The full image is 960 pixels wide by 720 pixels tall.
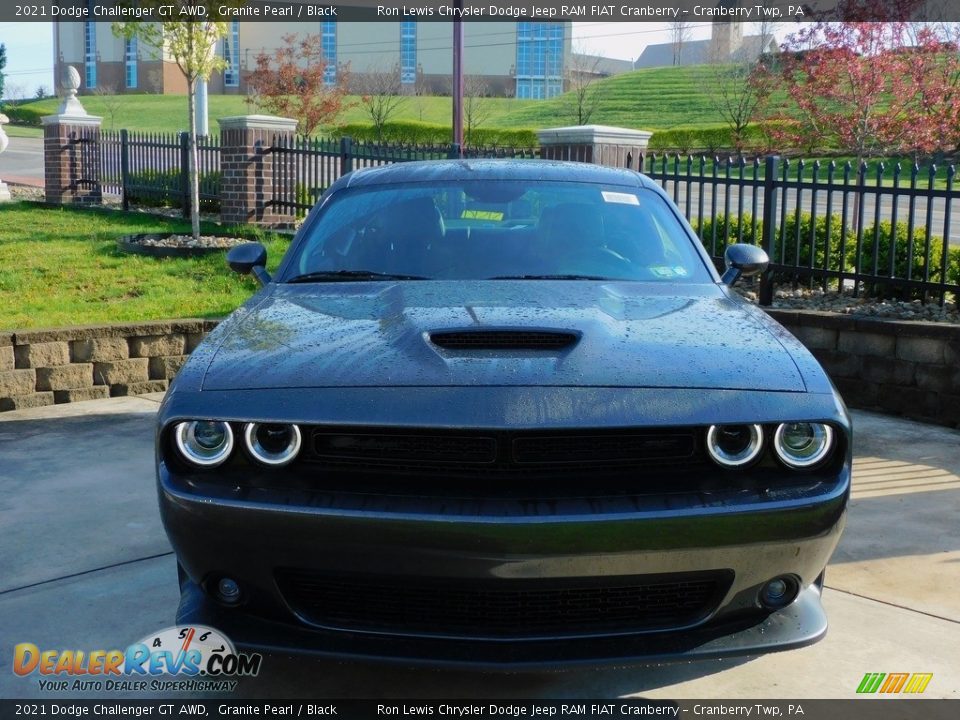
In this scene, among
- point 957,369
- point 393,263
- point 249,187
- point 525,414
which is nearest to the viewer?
point 525,414

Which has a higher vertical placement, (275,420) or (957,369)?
(275,420)

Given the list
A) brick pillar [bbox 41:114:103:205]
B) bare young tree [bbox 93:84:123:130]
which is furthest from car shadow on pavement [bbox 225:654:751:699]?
bare young tree [bbox 93:84:123:130]

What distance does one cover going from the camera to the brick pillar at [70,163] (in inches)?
740

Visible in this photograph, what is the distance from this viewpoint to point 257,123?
15.1 m

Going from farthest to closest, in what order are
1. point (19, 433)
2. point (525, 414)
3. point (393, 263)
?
1. point (19, 433)
2. point (393, 263)
3. point (525, 414)

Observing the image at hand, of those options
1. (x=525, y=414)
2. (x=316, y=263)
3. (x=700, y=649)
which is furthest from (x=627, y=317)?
(x=316, y=263)

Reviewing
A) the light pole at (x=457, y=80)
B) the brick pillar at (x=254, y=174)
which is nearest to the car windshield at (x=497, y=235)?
the brick pillar at (x=254, y=174)

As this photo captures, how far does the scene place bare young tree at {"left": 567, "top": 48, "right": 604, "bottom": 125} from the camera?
5504cm

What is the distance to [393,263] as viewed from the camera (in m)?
4.11

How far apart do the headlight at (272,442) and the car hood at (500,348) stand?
115mm

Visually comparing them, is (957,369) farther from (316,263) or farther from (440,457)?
(440,457)

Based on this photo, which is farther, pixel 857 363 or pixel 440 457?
pixel 857 363

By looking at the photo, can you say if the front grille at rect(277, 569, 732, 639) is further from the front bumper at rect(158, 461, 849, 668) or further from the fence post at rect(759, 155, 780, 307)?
the fence post at rect(759, 155, 780, 307)

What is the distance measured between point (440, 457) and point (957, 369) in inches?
200
